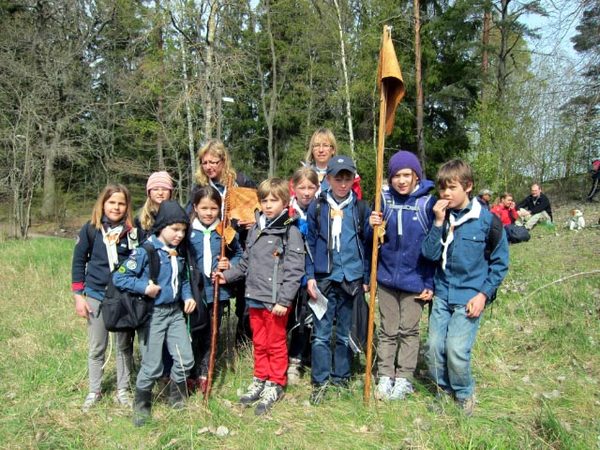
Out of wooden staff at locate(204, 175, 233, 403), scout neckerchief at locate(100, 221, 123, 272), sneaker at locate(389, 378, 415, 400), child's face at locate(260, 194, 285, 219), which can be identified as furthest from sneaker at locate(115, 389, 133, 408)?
sneaker at locate(389, 378, 415, 400)

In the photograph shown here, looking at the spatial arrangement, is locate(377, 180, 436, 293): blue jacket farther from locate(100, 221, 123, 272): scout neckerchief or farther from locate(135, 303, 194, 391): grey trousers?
locate(100, 221, 123, 272): scout neckerchief

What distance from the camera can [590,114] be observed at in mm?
8102

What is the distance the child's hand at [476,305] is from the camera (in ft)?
10.8

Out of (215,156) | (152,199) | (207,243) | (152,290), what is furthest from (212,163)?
(152,290)

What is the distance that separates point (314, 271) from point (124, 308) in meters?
1.47

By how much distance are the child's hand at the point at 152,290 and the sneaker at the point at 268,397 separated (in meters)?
1.22

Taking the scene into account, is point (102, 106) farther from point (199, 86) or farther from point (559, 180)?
point (559, 180)

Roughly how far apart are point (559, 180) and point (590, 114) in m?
16.1

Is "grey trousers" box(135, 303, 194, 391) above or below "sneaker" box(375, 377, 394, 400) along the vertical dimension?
above

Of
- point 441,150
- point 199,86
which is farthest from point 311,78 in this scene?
point 199,86

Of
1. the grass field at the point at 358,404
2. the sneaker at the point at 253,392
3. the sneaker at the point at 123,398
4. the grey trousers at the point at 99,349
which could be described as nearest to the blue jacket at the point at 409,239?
the grass field at the point at 358,404

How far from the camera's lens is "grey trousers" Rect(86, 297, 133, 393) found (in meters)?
3.73

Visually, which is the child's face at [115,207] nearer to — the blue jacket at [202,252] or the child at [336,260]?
the blue jacket at [202,252]

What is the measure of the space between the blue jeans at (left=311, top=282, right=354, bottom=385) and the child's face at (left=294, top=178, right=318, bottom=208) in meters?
0.80
